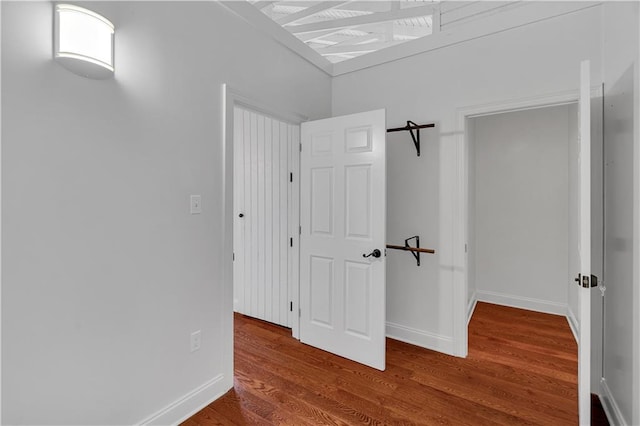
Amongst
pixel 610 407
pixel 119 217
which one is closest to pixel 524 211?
pixel 610 407

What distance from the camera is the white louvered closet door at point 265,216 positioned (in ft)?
10.1

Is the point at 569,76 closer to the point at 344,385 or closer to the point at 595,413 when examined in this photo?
the point at 595,413

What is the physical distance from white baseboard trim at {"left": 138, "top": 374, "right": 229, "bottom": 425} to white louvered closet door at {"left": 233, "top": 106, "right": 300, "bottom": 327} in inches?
45.8

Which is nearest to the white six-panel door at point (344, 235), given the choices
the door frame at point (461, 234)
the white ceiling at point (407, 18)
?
the door frame at point (461, 234)

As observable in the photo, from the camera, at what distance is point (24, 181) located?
1.25 meters

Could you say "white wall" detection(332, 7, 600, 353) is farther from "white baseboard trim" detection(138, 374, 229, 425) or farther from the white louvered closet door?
"white baseboard trim" detection(138, 374, 229, 425)

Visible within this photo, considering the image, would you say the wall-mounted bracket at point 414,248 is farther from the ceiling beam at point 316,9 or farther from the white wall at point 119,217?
the ceiling beam at point 316,9

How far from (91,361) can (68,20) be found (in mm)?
1558

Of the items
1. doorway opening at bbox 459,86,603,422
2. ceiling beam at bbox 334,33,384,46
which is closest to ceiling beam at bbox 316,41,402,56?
ceiling beam at bbox 334,33,384,46

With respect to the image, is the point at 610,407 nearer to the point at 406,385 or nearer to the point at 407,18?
the point at 406,385

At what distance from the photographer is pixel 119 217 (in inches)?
61.7

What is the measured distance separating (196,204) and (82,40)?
96cm

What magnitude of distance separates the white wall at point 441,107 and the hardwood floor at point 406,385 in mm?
440

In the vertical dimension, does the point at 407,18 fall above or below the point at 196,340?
above
